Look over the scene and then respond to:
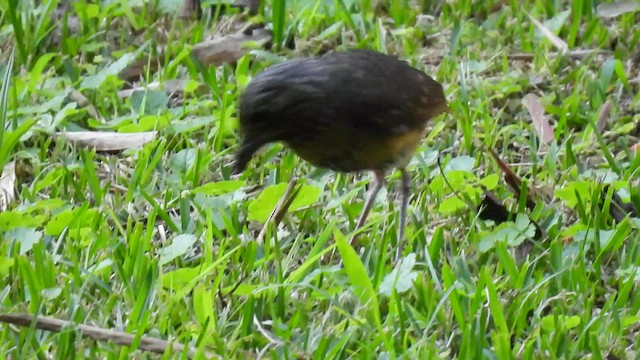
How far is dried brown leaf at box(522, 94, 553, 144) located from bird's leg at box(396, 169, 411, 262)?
724 mm

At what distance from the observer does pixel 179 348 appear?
10.1 feet

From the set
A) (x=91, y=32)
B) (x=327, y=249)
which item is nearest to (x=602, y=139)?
(x=327, y=249)

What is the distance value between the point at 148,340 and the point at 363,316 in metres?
0.61

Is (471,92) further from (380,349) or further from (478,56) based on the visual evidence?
(380,349)

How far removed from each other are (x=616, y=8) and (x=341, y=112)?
2442 mm

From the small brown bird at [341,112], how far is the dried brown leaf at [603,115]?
1.01 metres

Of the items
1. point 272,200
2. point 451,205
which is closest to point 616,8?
point 451,205

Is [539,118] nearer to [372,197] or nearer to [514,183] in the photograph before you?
[514,183]

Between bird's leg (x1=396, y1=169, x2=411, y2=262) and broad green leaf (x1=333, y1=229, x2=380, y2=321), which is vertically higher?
broad green leaf (x1=333, y1=229, x2=380, y2=321)

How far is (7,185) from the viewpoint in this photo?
411 cm

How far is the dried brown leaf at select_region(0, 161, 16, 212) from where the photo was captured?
4016 mm

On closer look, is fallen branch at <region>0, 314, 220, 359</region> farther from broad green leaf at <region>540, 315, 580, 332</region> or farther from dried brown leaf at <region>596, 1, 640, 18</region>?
dried brown leaf at <region>596, 1, 640, 18</region>

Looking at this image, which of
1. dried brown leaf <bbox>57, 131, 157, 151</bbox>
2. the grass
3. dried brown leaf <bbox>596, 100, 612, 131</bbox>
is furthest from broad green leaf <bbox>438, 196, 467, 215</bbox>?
dried brown leaf <bbox>57, 131, 157, 151</bbox>

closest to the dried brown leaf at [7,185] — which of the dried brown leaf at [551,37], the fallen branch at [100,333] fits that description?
the fallen branch at [100,333]
